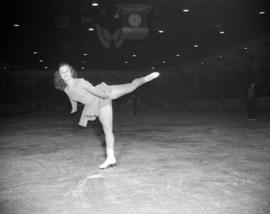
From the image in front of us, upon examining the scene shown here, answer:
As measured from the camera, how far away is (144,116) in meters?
22.1

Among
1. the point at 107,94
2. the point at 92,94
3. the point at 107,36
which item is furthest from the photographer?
the point at 107,36

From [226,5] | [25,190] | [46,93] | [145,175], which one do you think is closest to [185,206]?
[145,175]

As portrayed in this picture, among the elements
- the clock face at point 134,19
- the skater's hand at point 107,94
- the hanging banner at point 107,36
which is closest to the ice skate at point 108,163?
the skater's hand at point 107,94

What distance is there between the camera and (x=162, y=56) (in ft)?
113

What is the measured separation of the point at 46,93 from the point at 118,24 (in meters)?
29.8

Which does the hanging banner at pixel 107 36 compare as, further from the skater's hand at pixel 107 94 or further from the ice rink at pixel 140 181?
the skater's hand at pixel 107 94

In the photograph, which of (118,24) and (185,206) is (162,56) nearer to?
(118,24)

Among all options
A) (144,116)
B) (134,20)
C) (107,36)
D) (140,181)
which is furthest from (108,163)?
(144,116)

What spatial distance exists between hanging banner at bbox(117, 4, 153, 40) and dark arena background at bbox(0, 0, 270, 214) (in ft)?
Answer: 0.18

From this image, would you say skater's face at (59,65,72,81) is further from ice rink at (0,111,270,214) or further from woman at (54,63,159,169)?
ice rink at (0,111,270,214)

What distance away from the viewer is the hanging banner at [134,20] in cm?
1566

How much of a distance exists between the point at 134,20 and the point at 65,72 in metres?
12.1

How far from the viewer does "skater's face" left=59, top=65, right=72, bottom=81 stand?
4.62 m

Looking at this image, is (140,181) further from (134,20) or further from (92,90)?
(134,20)
